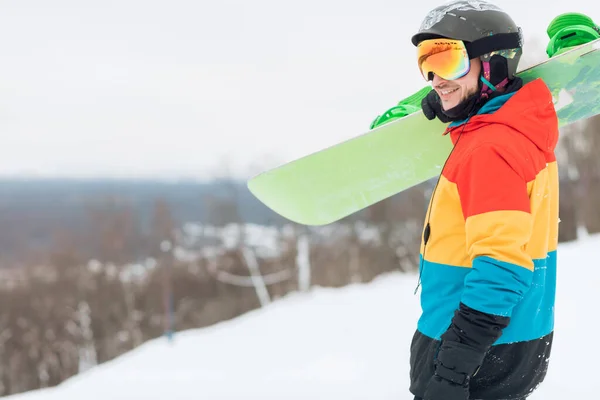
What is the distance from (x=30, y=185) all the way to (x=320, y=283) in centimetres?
9993

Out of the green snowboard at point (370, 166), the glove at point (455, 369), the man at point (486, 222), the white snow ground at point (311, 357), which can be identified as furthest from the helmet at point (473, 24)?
the white snow ground at point (311, 357)

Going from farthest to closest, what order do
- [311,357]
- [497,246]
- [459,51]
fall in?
[311,357], [459,51], [497,246]

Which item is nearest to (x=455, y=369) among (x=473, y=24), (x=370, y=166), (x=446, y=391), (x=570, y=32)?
(x=446, y=391)

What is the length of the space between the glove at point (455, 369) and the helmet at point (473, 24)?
631 millimetres

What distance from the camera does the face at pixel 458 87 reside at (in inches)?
48.8

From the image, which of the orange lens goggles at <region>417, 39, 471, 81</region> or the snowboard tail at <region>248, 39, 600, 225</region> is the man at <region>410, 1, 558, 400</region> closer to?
the orange lens goggles at <region>417, 39, 471, 81</region>

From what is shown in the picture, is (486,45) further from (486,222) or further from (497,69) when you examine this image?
(486,222)

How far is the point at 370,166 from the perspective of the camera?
1881 millimetres

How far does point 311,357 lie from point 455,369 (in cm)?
339

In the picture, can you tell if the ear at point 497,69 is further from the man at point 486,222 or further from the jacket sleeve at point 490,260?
the jacket sleeve at point 490,260

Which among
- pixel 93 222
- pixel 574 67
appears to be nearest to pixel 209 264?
pixel 93 222

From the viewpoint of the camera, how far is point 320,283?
100ft

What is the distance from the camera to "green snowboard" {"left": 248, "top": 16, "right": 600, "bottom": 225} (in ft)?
5.57

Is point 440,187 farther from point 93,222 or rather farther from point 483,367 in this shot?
point 93,222
